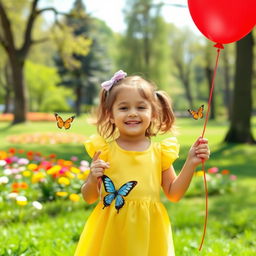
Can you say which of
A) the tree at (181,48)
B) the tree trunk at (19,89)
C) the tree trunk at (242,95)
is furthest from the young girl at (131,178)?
the tree at (181,48)

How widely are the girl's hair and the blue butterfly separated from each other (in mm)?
423

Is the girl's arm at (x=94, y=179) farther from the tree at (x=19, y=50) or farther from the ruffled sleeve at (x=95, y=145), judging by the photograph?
the tree at (x=19, y=50)

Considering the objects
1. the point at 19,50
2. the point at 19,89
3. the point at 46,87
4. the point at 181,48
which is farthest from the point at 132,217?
the point at 181,48

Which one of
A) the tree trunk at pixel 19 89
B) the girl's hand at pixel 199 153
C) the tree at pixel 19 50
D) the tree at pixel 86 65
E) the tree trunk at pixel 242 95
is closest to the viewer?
the girl's hand at pixel 199 153

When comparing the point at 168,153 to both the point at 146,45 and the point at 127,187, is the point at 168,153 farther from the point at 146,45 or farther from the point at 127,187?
the point at 146,45

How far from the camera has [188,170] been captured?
232 centimetres

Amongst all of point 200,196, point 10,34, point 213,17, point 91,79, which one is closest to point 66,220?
point 200,196

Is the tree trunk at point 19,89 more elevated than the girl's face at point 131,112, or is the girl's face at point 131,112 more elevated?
the girl's face at point 131,112

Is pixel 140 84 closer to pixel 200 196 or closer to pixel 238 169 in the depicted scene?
pixel 200 196

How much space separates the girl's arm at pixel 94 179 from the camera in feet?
7.22

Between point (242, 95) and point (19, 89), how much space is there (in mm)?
10044

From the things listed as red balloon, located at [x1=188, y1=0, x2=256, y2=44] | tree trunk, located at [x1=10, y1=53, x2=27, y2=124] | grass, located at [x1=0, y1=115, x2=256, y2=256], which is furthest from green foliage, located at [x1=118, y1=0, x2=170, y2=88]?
red balloon, located at [x1=188, y1=0, x2=256, y2=44]

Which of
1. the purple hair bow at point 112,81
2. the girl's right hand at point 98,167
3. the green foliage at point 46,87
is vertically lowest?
the green foliage at point 46,87

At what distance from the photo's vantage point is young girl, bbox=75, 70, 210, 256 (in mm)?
2230
